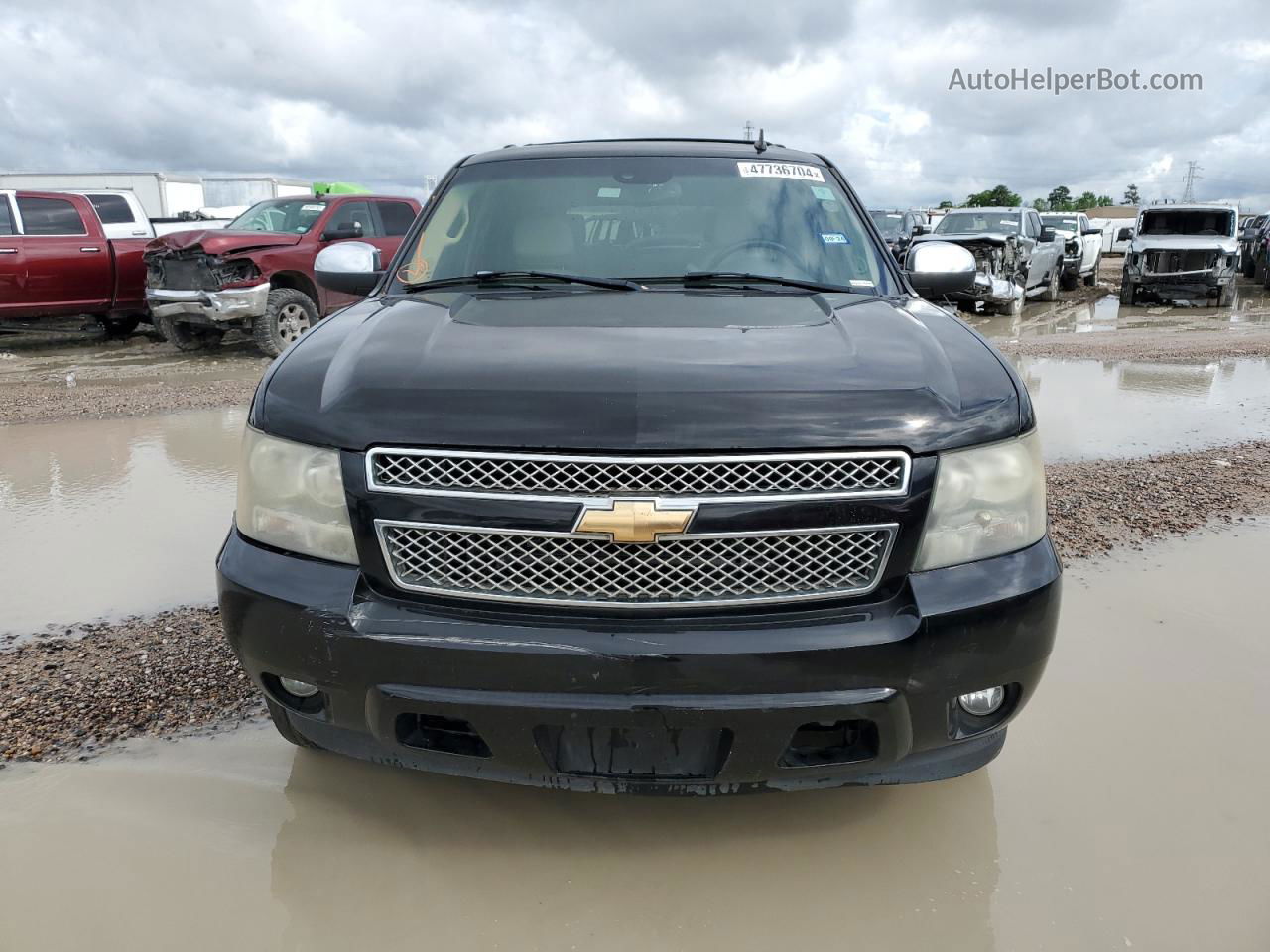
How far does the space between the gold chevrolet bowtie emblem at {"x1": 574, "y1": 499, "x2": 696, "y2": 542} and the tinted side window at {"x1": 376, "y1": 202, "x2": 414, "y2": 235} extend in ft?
33.2

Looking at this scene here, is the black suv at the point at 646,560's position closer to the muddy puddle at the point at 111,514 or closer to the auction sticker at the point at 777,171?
the auction sticker at the point at 777,171

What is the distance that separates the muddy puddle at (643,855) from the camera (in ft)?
6.81

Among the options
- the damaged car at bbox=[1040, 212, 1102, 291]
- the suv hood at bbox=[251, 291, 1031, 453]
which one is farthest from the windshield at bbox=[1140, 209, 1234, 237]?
the suv hood at bbox=[251, 291, 1031, 453]

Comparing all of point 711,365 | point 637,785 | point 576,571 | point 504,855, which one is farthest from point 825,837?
point 711,365

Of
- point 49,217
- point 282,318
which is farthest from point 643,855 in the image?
point 49,217

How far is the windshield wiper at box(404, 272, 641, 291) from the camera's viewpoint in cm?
280

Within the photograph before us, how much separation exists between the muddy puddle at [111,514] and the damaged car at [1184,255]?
16.2 meters

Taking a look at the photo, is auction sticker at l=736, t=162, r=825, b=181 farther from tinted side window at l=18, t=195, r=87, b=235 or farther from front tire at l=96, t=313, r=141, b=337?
front tire at l=96, t=313, r=141, b=337

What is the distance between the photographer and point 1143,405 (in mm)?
7672

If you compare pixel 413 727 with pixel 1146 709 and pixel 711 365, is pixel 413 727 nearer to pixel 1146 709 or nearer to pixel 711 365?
pixel 711 365

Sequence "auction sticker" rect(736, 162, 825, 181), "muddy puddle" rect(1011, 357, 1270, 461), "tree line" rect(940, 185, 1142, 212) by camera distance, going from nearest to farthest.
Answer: "auction sticker" rect(736, 162, 825, 181)
"muddy puddle" rect(1011, 357, 1270, 461)
"tree line" rect(940, 185, 1142, 212)

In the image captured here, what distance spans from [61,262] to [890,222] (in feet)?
57.9

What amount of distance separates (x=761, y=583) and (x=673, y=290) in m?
1.12

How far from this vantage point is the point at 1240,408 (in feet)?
24.5
